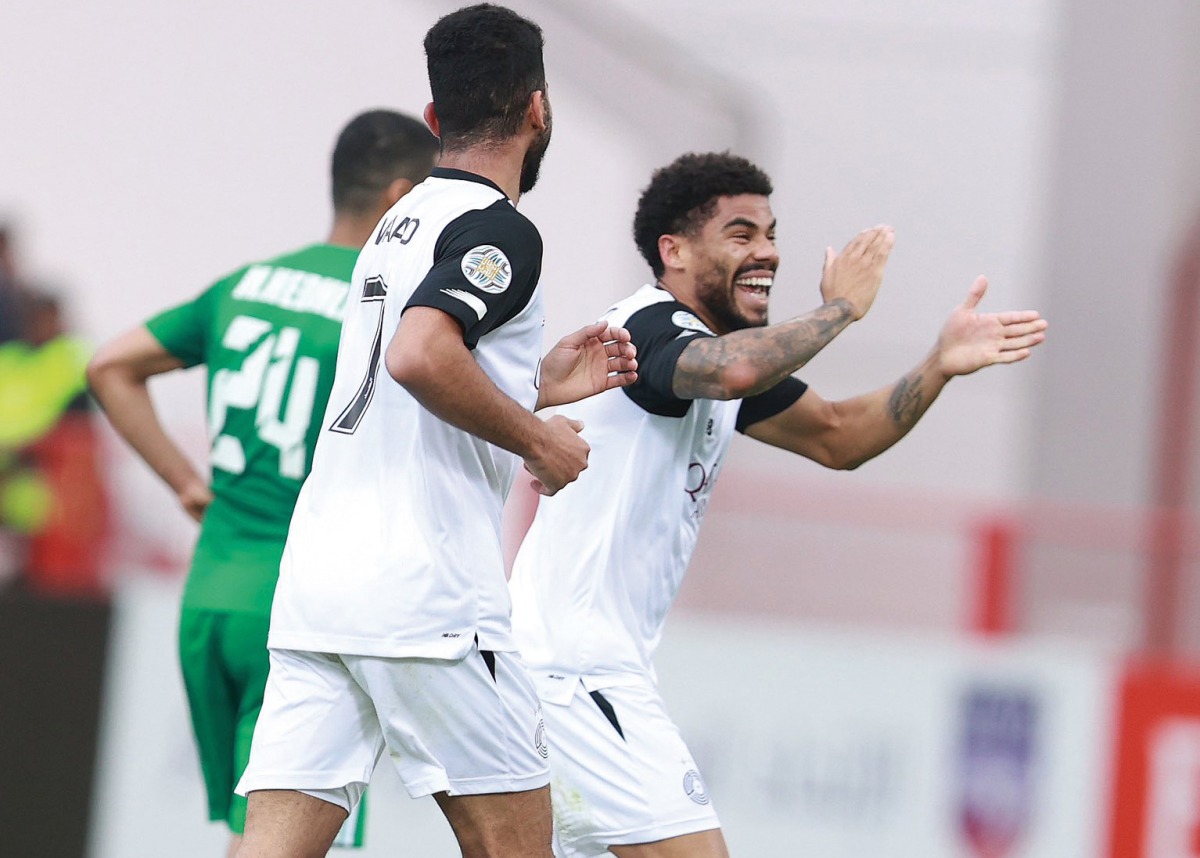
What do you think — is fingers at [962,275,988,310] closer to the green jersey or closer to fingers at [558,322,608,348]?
fingers at [558,322,608,348]

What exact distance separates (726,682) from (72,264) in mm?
5269

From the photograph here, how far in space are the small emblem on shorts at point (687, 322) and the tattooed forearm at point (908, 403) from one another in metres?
0.66

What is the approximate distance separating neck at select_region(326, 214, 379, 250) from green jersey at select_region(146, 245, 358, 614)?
40 millimetres

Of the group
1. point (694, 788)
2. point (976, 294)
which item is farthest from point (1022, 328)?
point (694, 788)

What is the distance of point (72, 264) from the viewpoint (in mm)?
11555

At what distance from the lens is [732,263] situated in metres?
4.93

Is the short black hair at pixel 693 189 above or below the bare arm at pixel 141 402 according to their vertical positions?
above

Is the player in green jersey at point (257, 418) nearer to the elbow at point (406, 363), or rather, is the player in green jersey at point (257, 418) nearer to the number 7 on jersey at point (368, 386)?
the number 7 on jersey at point (368, 386)

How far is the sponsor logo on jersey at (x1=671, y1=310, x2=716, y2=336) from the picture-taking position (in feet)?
15.0

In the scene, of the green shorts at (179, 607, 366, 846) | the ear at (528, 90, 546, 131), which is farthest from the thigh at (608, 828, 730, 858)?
the ear at (528, 90, 546, 131)

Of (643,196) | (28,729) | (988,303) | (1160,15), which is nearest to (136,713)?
(28,729)

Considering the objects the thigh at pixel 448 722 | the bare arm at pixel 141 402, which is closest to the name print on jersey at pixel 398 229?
the thigh at pixel 448 722

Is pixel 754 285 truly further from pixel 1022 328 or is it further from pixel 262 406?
pixel 262 406

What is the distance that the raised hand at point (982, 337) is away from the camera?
4.72 meters
